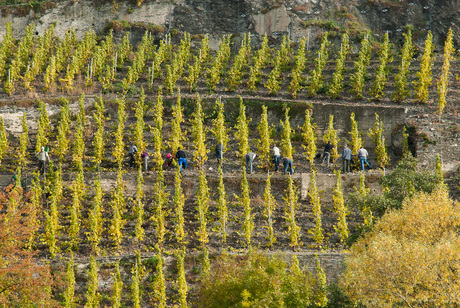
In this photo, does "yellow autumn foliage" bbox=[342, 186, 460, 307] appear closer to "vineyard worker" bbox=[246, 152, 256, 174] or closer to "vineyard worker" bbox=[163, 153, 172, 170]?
"vineyard worker" bbox=[246, 152, 256, 174]

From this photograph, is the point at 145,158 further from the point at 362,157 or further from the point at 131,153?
the point at 362,157

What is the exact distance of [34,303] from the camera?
745 inches

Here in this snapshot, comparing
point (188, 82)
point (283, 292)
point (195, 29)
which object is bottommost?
point (283, 292)

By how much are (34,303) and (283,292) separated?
24.2ft

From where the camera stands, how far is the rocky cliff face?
4150 cm

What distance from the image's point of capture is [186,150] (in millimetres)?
27875

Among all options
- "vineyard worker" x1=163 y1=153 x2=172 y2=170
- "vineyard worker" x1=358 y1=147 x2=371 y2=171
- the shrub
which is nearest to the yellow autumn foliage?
the shrub

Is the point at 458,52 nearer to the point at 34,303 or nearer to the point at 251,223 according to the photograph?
the point at 251,223

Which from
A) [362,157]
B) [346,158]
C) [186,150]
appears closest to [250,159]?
[186,150]

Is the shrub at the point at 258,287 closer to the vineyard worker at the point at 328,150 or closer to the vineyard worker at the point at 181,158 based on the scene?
the vineyard worker at the point at 181,158

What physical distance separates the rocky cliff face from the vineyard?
11.2 feet

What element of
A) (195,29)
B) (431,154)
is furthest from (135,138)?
(195,29)

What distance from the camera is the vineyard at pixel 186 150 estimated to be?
21.5m

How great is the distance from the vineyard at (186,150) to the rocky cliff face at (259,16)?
3417 millimetres
